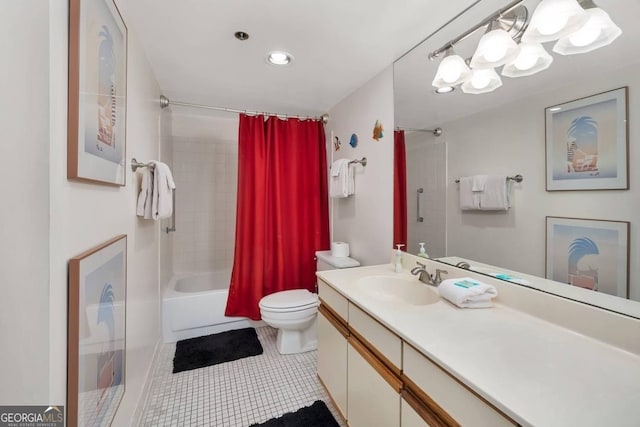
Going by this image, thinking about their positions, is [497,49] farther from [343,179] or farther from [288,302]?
[288,302]

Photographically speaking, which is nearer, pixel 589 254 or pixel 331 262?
pixel 589 254

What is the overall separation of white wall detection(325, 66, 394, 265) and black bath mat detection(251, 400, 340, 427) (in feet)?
3.41

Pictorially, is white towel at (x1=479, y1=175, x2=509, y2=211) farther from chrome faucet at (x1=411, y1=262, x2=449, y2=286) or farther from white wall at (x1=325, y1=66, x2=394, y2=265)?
white wall at (x1=325, y1=66, x2=394, y2=265)

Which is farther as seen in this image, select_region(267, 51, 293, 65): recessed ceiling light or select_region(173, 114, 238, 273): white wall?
select_region(173, 114, 238, 273): white wall

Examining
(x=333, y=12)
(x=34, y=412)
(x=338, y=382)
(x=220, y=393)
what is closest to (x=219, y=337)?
(x=220, y=393)

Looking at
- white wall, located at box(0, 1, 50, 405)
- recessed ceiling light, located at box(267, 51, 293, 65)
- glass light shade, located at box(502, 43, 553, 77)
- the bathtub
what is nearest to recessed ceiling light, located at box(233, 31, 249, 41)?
recessed ceiling light, located at box(267, 51, 293, 65)

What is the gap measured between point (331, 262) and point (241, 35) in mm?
1709

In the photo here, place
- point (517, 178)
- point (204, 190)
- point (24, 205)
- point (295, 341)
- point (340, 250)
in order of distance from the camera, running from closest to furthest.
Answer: point (24, 205) → point (517, 178) → point (295, 341) → point (340, 250) → point (204, 190)

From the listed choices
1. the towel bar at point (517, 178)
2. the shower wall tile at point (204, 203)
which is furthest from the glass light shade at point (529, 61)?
the shower wall tile at point (204, 203)

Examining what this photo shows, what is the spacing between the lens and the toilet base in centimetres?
215

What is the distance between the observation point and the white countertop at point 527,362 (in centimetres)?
58

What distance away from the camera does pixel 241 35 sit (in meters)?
1.48

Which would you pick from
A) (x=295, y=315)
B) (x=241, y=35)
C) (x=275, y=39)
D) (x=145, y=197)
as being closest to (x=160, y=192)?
(x=145, y=197)

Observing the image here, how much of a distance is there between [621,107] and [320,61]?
1.52 meters
